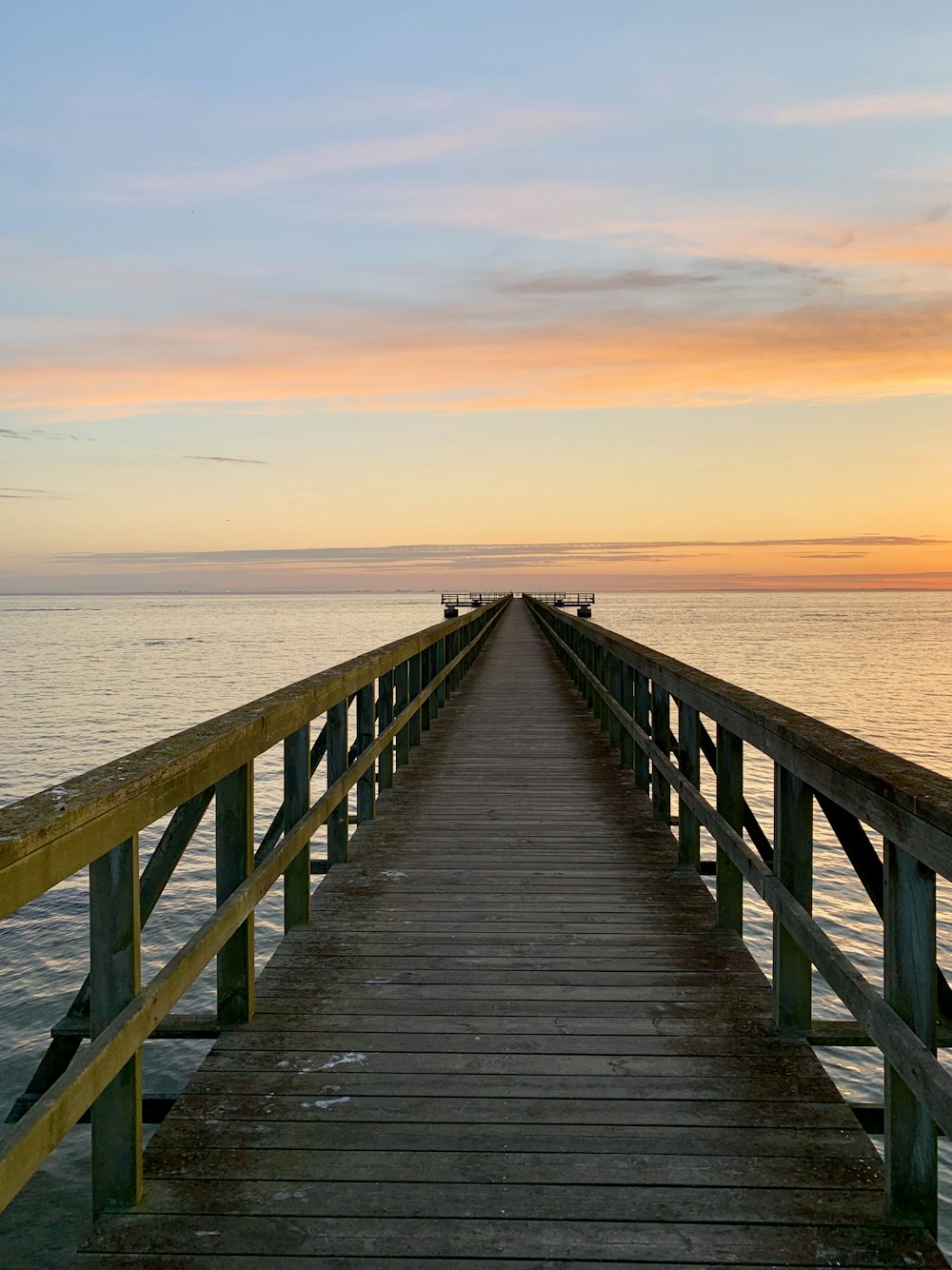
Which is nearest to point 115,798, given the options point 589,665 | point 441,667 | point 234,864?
point 234,864

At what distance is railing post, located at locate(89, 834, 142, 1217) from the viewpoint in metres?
2.28

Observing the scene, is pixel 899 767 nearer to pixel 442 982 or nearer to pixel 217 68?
pixel 442 982

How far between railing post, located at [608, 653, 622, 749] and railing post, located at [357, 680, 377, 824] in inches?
128

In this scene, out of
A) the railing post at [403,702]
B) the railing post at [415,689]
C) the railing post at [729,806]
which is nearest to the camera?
the railing post at [729,806]

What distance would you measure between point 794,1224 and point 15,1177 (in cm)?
181

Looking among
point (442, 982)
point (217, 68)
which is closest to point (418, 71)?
point (217, 68)

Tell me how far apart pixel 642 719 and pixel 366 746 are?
2.50 metres

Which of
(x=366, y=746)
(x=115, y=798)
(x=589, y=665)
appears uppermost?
(x=115, y=798)

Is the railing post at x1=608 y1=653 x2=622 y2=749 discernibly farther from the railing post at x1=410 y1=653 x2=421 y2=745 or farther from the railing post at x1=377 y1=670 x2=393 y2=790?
the railing post at x1=377 y1=670 x2=393 y2=790

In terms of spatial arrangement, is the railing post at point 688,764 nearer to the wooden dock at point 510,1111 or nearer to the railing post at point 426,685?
the wooden dock at point 510,1111

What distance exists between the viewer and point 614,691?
31.4ft

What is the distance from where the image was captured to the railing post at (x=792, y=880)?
3195 mm

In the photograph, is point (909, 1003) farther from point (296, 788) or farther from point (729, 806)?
point (296, 788)

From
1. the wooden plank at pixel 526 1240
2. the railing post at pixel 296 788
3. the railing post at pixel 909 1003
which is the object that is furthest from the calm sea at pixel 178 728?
Answer: the railing post at pixel 909 1003
